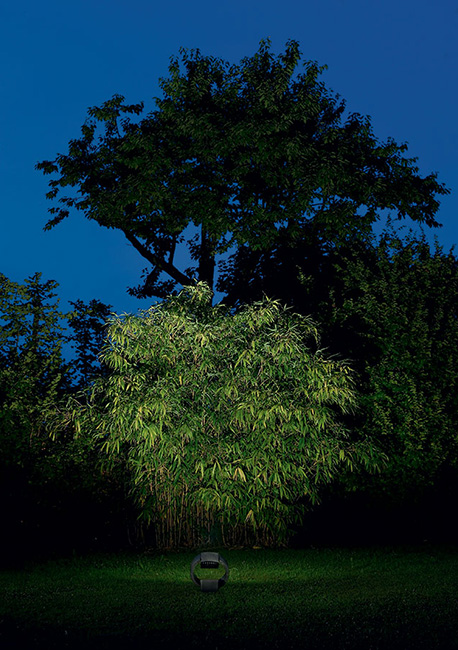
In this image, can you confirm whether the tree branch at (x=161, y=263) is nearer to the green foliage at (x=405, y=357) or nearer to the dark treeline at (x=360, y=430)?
the green foliage at (x=405, y=357)

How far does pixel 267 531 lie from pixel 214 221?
21.0ft

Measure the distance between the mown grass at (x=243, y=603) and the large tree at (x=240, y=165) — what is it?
289 inches

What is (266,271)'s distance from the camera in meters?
16.8

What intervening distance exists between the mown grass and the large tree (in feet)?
24.1

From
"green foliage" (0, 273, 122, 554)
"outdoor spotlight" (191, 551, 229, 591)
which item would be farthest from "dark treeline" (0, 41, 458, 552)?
"outdoor spotlight" (191, 551, 229, 591)

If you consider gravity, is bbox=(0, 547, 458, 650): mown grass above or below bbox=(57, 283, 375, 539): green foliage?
below

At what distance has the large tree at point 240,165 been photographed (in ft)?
48.2

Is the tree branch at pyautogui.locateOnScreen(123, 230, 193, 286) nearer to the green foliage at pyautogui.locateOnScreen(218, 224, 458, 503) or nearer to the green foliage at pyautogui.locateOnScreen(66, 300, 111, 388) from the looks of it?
the green foliage at pyautogui.locateOnScreen(66, 300, 111, 388)

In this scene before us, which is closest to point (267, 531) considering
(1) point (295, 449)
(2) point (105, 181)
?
(1) point (295, 449)

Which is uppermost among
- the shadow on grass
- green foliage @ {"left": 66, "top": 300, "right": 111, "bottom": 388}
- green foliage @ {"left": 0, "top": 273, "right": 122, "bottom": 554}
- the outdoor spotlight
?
green foliage @ {"left": 66, "top": 300, "right": 111, "bottom": 388}

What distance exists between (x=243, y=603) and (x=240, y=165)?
9913mm

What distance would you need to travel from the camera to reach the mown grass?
17.9 ft

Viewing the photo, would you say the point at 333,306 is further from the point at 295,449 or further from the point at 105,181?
the point at 105,181

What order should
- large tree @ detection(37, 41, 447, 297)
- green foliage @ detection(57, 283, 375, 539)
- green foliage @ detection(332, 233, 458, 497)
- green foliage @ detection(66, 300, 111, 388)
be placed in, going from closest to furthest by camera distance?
green foliage @ detection(57, 283, 375, 539)
green foliage @ detection(332, 233, 458, 497)
large tree @ detection(37, 41, 447, 297)
green foliage @ detection(66, 300, 111, 388)
